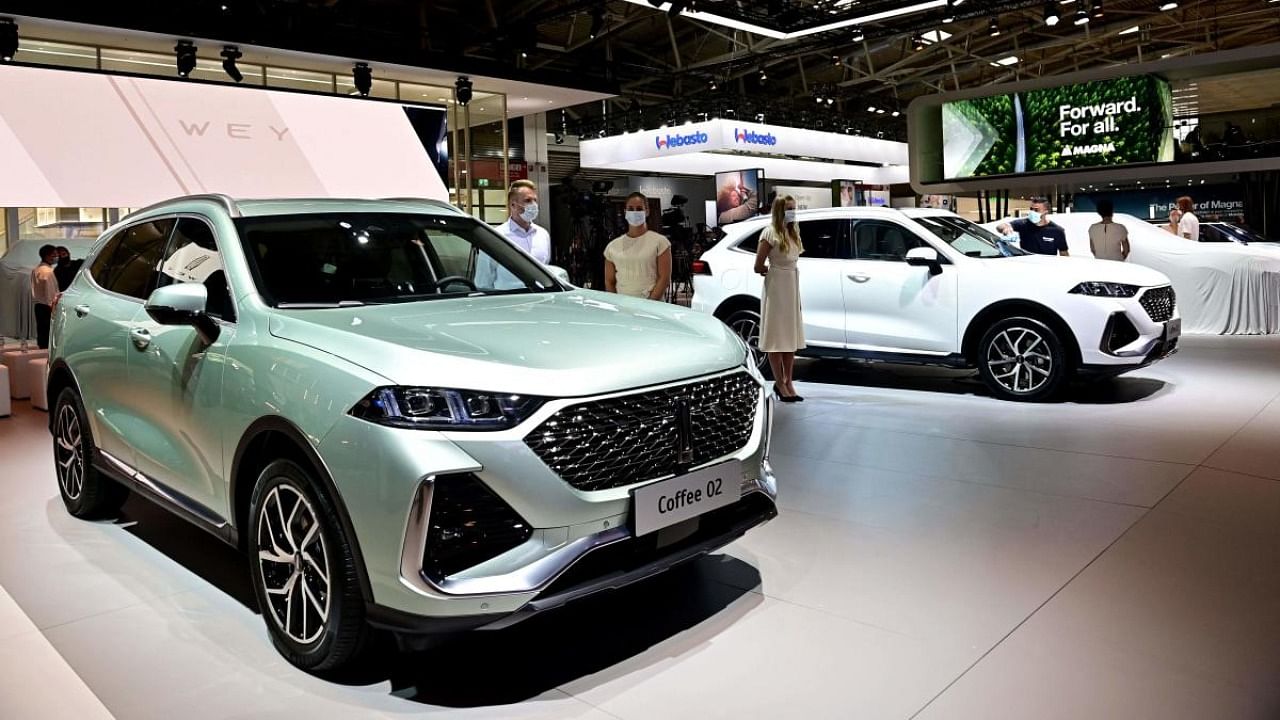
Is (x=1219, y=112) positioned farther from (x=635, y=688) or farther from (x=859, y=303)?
(x=635, y=688)

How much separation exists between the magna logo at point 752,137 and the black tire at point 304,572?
54.5ft

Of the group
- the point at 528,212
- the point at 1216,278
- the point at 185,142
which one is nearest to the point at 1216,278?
the point at 1216,278

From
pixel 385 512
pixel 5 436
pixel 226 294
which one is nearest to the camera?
pixel 385 512

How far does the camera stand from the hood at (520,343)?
2.46m

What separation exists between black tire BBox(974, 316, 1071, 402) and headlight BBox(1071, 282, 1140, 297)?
1.13 feet

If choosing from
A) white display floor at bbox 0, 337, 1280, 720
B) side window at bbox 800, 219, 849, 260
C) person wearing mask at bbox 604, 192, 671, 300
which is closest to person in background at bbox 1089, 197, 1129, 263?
side window at bbox 800, 219, 849, 260

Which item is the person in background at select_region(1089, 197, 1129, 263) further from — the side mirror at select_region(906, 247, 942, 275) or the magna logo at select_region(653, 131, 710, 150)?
the magna logo at select_region(653, 131, 710, 150)

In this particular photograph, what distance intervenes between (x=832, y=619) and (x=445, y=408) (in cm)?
147

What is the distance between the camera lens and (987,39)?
22906 mm

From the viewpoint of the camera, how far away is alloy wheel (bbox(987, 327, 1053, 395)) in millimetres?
6867

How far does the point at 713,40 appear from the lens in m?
21.5

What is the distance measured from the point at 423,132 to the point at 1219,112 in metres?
10.7

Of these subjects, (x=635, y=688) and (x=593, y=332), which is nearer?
(x=635, y=688)

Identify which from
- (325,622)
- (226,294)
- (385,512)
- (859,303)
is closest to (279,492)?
(325,622)
